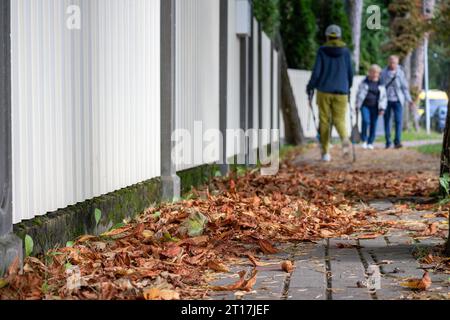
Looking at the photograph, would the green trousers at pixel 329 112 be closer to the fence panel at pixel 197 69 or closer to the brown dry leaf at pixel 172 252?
the fence panel at pixel 197 69

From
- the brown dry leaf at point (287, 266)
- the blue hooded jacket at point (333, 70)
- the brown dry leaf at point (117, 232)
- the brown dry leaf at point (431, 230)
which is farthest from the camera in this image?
the blue hooded jacket at point (333, 70)

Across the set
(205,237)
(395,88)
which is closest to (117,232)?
(205,237)

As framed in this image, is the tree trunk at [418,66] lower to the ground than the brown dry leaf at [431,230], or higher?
higher

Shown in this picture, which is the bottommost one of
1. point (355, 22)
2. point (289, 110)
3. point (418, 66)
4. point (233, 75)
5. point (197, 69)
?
point (289, 110)

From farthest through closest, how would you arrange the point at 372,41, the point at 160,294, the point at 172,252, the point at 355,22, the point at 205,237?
the point at 372,41 < the point at 355,22 < the point at 205,237 < the point at 172,252 < the point at 160,294

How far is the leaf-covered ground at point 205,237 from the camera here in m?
4.25

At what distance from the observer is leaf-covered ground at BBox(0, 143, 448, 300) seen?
4254 millimetres

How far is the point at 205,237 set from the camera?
5.73 meters

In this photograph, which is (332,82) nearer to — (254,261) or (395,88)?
(395,88)

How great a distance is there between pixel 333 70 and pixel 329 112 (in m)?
0.66

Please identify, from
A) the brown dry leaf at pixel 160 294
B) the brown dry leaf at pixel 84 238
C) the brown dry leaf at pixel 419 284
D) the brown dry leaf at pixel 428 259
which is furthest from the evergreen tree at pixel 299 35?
the brown dry leaf at pixel 160 294
